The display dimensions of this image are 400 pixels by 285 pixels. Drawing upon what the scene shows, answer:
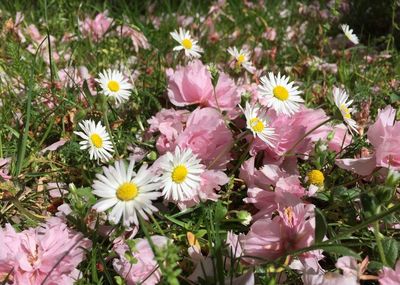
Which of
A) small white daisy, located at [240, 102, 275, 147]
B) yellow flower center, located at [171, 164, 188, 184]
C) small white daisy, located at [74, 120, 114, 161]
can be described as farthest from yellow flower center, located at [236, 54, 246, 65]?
yellow flower center, located at [171, 164, 188, 184]

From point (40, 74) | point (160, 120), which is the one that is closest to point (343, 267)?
point (160, 120)

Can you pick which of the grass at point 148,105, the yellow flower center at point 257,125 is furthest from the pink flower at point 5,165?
the yellow flower center at point 257,125

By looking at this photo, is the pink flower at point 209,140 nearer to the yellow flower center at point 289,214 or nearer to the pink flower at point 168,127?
A: the pink flower at point 168,127

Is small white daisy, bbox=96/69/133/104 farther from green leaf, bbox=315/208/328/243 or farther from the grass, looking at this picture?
green leaf, bbox=315/208/328/243

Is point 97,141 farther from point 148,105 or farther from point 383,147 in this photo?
point 383,147

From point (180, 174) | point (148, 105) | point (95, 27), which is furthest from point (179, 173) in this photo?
point (95, 27)

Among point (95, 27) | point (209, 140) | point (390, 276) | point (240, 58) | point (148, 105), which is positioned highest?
point (95, 27)
